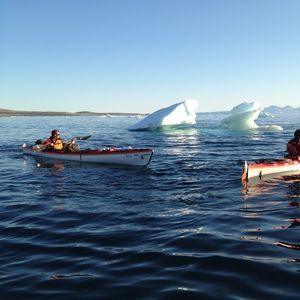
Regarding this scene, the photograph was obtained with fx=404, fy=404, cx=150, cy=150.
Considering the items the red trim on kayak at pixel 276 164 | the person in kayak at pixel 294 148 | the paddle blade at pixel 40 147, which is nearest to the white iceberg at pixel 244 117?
the paddle blade at pixel 40 147

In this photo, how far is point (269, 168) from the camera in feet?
40.8

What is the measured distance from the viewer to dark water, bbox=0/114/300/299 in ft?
16.2

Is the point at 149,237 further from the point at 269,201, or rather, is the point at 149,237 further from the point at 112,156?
the point at 112,156

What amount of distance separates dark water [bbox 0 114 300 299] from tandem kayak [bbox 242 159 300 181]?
1.50 ft

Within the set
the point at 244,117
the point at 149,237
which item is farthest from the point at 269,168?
the point at 244,117

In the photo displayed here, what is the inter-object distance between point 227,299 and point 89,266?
2022 mm

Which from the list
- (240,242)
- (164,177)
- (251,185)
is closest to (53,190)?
(164,177)

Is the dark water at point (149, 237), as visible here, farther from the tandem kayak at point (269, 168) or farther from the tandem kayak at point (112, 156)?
the tandem kayak at point (112, 156)

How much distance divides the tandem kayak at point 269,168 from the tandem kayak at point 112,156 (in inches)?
180

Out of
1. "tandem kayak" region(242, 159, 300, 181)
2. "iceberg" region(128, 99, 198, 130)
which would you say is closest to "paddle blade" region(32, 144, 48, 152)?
"tandem kayak" region(242, 159, 300, 181)

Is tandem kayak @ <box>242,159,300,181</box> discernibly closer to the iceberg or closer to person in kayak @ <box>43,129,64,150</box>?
person in kayak @ <box>43,129,64,150</box>

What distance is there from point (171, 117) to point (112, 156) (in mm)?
23088

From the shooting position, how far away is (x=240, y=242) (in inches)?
254

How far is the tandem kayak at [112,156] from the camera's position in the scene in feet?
51.0
